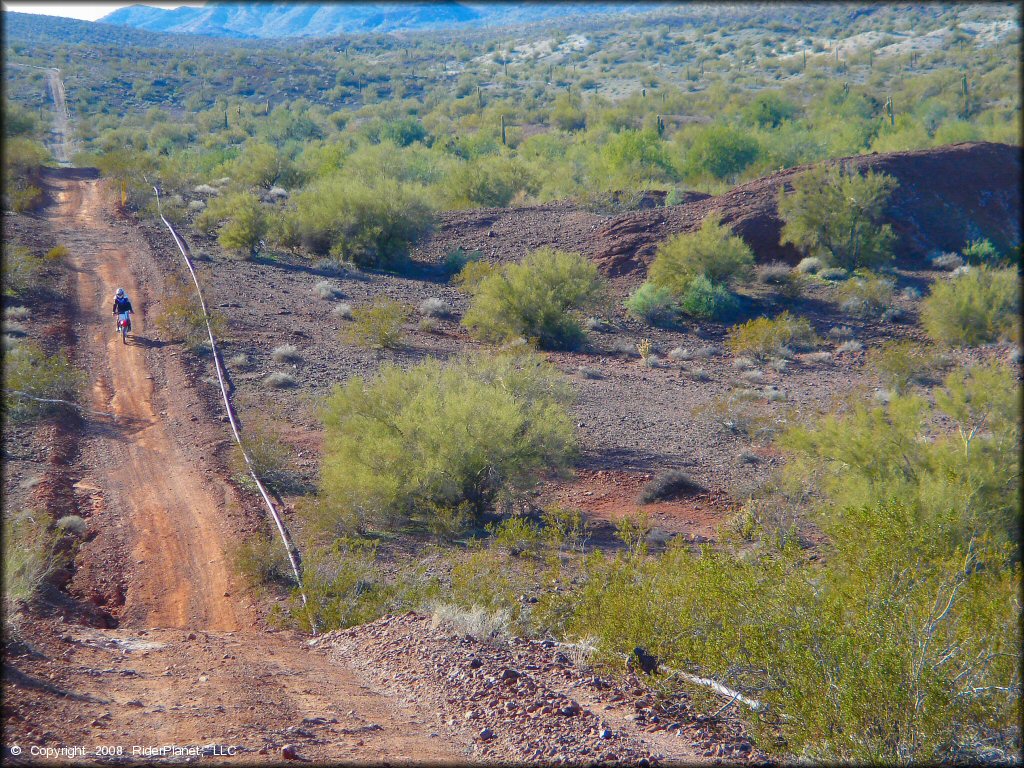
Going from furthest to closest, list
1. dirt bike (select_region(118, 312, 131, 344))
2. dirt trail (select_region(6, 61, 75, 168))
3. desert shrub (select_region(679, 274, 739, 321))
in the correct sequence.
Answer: dirt trail (select_region(6, 61, 75, 168))
desert shrub (select_region(679, 274, 739, 321))
dirt bike (select_region(118, 312, 131, 344))

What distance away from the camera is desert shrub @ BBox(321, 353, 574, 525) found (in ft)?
35.3

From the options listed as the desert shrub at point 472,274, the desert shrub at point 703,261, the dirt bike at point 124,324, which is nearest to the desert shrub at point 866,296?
the desert shrub at point 703,261

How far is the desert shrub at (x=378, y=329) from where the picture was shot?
61.7 ft

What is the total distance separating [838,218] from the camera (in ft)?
88.8

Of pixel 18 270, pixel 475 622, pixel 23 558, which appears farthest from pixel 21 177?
pixel 475 622

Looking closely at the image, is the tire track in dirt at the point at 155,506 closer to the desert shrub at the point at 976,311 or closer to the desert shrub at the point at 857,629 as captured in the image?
the desert shrub at the point at 857,629

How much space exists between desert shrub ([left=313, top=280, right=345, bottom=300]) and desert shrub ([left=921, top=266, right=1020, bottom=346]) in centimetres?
1632

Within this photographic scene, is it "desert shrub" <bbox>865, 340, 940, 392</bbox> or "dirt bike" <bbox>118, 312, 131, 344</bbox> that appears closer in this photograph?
"desert shrub" <bbox>865, 340, 940, 392</bbox>

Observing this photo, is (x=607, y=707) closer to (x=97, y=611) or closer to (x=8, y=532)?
(x=97, y=611)

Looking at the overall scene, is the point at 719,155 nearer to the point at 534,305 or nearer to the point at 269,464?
the point at 534,305

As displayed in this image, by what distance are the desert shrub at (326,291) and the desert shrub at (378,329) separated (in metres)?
3.47

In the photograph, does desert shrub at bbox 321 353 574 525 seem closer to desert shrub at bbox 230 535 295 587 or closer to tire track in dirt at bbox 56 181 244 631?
desert shrub at bbox 230 535 295 587

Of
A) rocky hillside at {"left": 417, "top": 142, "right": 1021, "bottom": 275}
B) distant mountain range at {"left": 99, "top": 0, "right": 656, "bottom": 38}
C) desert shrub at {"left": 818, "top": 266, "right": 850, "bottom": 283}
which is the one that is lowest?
desert shrub at {"left": 818, "top": 266, "right": 850, "bottom": 283}

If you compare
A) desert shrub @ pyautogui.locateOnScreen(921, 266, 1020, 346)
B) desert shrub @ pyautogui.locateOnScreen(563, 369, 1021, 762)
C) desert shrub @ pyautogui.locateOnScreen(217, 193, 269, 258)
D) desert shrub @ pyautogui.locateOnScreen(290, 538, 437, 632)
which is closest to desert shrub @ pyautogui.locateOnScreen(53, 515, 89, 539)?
desert shrub @ pyautogui.locateOnScreen(290, 538, 437, 632)
